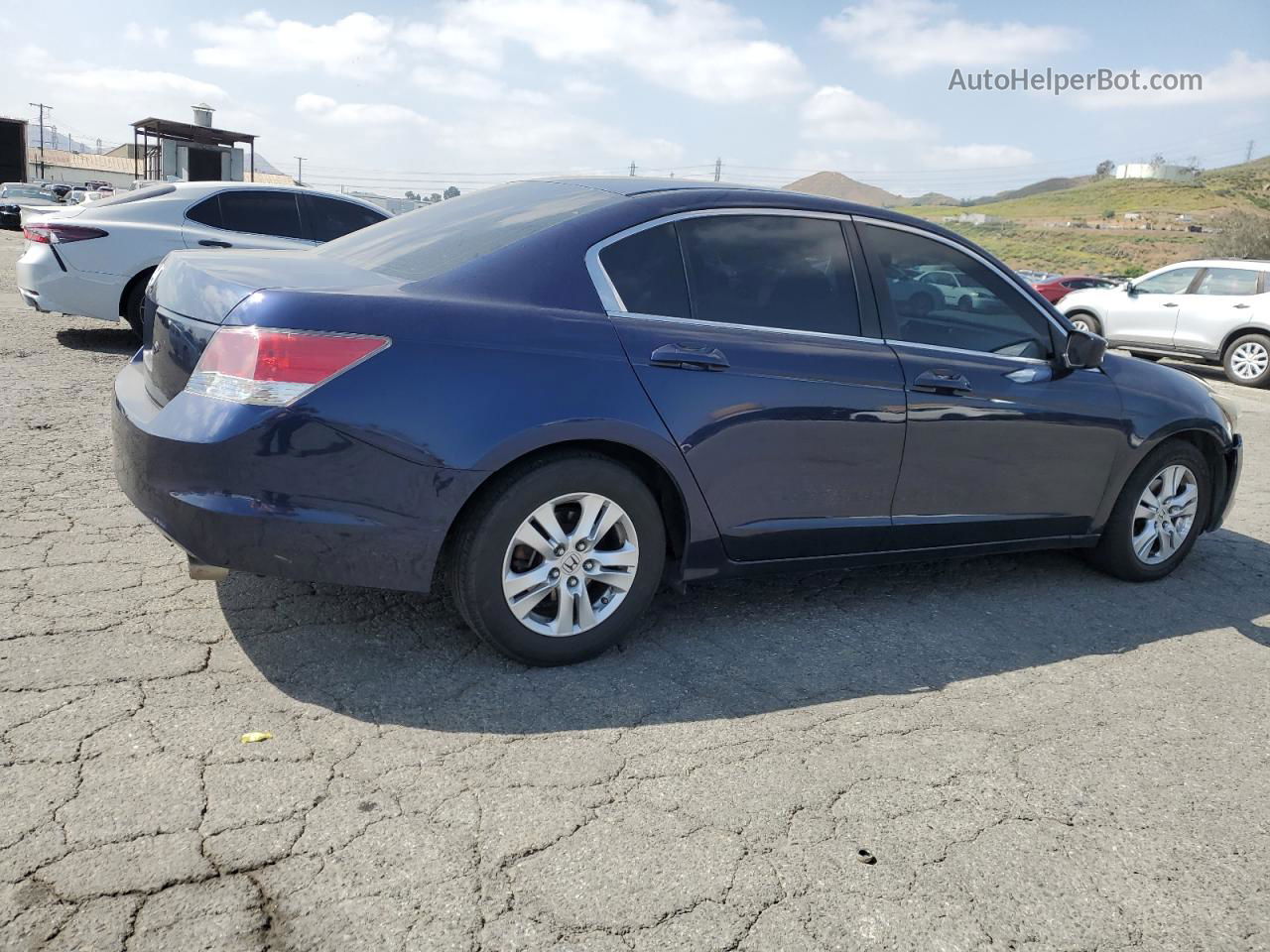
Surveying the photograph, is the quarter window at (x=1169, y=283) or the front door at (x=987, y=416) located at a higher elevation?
the quarter window at (x=1169, y=283)

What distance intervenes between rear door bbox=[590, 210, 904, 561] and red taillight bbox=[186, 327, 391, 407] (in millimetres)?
901

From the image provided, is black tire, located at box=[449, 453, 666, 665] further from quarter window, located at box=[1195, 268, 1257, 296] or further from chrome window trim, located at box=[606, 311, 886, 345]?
quarter window, located at box=[1195, 268, 1257, 296]

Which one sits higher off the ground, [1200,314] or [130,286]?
[1200,314]

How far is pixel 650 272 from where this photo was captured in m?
3.63

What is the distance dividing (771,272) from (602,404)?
37.5 inches

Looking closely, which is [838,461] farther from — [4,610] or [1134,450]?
[4,610]

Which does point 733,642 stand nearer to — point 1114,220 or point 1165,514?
point 1165,514

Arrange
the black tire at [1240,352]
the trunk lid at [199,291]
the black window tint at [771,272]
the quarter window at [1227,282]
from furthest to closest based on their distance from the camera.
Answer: the quarter window at [1227,282], the black tire at [1240,352], the black window tint at [771,272], the trunk lid at [199,291]

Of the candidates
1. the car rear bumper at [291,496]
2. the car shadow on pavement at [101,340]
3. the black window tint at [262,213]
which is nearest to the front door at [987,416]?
the car rear bumper at [291,496]

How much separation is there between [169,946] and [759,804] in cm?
143

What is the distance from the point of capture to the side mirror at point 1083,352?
4.55 meters

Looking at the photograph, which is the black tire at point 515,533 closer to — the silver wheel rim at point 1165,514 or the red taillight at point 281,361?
the red taillight at point 281,361

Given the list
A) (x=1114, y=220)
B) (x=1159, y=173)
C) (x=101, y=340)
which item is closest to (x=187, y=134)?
(x=101, y=340)

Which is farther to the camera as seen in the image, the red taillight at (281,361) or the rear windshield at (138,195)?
the rear windshield at (138,195)
